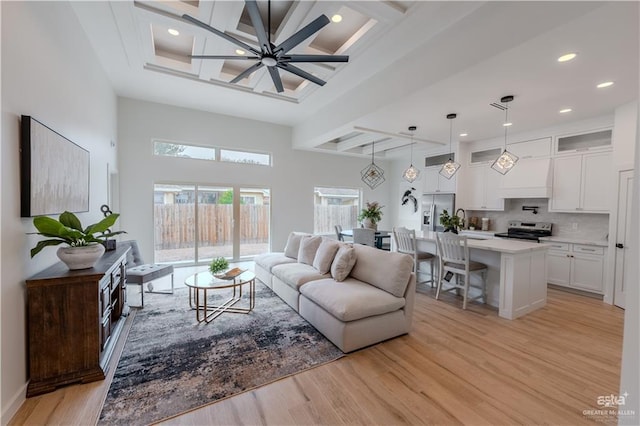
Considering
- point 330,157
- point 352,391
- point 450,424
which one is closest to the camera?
point 450,424

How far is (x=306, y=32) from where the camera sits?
232 centimetres

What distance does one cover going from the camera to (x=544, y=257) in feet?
12.1

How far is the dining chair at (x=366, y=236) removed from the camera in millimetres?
4988

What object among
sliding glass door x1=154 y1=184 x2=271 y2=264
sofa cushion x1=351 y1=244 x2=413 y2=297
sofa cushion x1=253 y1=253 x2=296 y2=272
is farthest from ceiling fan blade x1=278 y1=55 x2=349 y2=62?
sliding glass door x1=154 y1=184 x2=271 y2=264

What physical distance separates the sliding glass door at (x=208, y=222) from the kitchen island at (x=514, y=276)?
181 inches

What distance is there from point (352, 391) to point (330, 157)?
622cm

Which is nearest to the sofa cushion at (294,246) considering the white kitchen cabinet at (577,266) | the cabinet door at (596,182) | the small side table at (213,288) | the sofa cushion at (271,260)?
the sofa cushion at (271,260)

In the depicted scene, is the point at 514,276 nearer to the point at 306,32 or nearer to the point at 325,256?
the point at 325,256

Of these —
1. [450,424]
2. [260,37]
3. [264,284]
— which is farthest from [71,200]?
[450,424]

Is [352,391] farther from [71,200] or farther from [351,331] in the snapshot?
[71,200]

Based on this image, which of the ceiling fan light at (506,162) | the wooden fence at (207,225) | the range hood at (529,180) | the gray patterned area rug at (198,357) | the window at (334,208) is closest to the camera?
the gray patterned area rug at (198,357)

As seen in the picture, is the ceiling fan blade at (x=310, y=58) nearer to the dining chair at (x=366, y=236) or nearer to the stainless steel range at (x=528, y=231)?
the dining chair at (x=366, y=236)

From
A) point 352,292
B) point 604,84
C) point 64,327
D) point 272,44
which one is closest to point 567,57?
point 604,84

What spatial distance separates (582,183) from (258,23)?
5587mm
